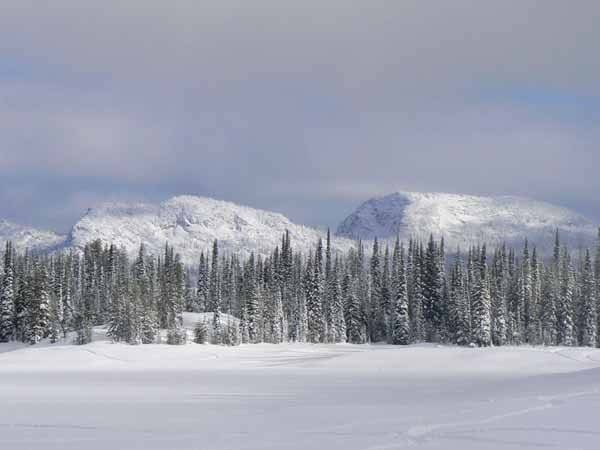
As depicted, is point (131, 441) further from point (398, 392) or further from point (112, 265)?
point (112, 265)

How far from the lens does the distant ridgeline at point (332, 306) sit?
10094cm

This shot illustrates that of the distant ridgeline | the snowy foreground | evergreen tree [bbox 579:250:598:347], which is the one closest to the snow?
the snowy foreground

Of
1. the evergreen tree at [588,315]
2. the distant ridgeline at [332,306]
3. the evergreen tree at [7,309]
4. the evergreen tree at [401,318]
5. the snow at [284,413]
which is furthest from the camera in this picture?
the evergreen tree at [401,318]

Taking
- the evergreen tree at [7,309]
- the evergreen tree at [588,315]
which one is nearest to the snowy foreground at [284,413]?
the evergreen tree at [7,309]

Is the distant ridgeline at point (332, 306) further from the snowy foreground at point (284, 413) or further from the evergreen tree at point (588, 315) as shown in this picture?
the snowy foreground at point (284, 413)

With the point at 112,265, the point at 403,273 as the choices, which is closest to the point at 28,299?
the point at 112,265

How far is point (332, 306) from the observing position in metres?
121

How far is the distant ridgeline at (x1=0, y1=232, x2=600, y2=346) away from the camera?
331ft

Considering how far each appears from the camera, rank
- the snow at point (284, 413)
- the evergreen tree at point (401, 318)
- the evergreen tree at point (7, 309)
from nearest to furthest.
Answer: the snow at point (284, 413)
the evergreen tree at point (7, 309)
the evergreen tree at point (401, 318)

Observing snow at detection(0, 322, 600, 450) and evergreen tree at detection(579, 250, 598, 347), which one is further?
evergreen tree at detection(579, 250, 598, 347)

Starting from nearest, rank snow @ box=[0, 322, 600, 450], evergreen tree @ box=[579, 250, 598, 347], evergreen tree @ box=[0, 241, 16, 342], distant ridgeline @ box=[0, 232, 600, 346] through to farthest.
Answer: snow @ box=[0, 322, 600, 450] < distant ridgeline @ box=[0, 232, 600, 346] < evergreen tree @ box=[579, 250, 598, 347] < evergreen tree @ box=[0, 241, 16, 342]

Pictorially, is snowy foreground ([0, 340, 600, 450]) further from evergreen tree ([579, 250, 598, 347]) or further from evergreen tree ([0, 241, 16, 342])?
evergreen tree ([579, 250, 598, 347])

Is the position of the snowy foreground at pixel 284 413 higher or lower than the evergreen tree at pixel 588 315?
lower

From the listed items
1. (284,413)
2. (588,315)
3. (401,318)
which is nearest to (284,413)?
(284,413)
